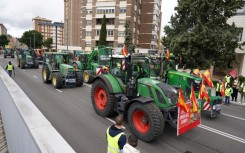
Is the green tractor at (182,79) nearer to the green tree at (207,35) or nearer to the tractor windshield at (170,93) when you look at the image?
the tractor windshield at (170,93)

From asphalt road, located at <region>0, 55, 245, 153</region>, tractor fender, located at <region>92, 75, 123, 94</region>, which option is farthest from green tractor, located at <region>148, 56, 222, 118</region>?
tractor fender, located at <region>92, 75, 123, 94</region>

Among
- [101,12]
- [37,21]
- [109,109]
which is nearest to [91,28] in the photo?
[101,12]

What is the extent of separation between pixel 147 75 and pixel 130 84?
0.77m

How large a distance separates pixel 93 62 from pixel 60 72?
3.78 meters

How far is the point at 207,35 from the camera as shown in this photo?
49.8 feet

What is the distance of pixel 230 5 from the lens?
15.6 metres

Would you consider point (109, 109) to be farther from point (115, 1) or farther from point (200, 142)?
point (115, 1)

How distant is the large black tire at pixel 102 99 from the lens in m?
7.27

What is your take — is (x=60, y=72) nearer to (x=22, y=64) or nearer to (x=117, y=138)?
(x=117, y=138)

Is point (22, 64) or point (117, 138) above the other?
point (22, 64)

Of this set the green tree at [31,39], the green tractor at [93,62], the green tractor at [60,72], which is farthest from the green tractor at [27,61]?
the green tree at [31,39]

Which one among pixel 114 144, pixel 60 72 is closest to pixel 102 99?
pixel 114 144

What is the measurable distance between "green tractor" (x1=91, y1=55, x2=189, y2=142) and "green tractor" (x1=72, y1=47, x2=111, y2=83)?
6.61 meters

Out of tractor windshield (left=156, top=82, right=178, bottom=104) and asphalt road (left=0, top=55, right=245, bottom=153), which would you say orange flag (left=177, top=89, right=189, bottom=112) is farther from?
asphalt road (left=0, top=55, right=245, bottom=153)
